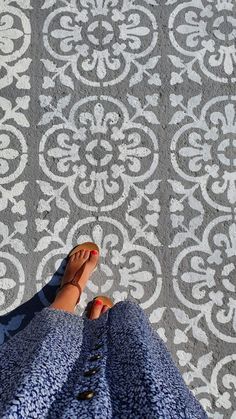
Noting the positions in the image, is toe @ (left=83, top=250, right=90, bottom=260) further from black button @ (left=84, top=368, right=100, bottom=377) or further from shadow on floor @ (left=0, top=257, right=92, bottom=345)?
black button @ (left=84, top=368, right=100, bottom=377)

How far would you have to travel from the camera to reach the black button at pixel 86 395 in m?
0.60

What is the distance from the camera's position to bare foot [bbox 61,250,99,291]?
1.08 meters

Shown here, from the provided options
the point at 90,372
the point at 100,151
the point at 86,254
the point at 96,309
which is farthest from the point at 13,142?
the point at 90,372

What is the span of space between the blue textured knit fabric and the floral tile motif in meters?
0.25

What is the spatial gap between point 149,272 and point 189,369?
0.21m

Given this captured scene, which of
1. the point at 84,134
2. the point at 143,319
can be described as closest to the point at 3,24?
the point at 84,134

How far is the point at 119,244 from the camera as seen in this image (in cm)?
113

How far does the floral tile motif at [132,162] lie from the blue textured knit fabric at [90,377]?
0.81 feet

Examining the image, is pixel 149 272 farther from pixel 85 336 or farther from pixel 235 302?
pixel 85 336

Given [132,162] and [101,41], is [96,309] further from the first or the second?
[101,41]

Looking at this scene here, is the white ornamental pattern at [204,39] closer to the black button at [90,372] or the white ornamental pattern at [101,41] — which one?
the white ornamental pattern at [101,41]

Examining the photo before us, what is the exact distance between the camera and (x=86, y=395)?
60cm

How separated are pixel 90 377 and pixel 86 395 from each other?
1.9 inches

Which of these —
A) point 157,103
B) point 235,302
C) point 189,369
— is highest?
point 157,103
